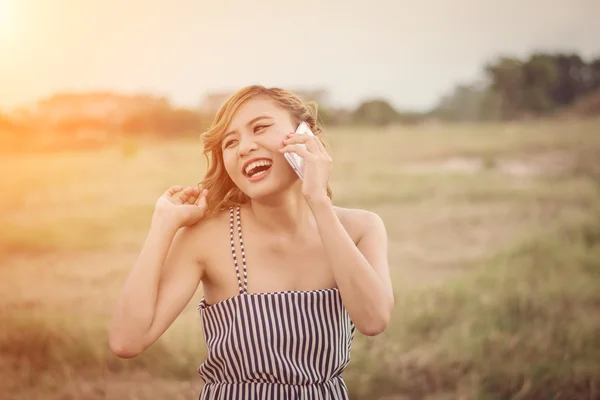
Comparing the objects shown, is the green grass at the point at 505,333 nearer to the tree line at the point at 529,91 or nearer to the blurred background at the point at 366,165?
the blurred background at the point at 366,165

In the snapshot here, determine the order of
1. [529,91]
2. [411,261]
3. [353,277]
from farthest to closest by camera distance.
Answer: [529,91] < [411,261] < [353,277]

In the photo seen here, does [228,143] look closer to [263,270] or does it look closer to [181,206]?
[181,206]

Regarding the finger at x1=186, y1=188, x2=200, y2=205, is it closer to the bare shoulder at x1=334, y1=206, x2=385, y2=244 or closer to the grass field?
the bare shoulder at x1=334, y1=206, x2=385, y2=244

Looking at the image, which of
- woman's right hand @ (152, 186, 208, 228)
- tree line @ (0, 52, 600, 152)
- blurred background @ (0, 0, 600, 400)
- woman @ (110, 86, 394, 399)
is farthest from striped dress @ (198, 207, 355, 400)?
tree line @ (0, 52, 600, 152)

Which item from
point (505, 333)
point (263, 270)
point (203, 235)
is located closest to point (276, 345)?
point (263, 270)

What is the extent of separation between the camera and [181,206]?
1291mm

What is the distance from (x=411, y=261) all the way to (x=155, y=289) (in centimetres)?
194

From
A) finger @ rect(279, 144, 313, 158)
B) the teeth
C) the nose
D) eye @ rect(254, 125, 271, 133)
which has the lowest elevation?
the teeth

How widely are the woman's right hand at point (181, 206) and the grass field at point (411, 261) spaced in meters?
1.17

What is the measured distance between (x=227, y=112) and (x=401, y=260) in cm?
183

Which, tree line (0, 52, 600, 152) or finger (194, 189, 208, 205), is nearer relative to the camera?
finger (194, 189, 208, 205)

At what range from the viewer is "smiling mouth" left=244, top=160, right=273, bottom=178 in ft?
4.15

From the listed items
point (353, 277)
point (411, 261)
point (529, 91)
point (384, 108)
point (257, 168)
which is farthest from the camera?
point (529, 91)

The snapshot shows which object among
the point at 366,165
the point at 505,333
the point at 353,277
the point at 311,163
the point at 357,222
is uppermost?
the point at 366,165
